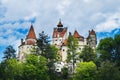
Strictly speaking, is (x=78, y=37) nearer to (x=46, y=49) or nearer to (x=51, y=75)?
(x=46, y=49)

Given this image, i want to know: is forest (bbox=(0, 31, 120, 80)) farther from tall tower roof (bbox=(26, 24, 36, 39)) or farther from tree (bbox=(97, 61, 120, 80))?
tall tower roof (bbox=(26, 24, 36, 39))

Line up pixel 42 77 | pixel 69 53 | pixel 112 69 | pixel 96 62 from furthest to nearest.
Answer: pixel 69 53, pixel 96 62, pixel 42 77, pixel 112 69

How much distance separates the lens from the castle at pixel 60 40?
131000mm

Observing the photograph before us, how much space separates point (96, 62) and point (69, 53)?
12868mm

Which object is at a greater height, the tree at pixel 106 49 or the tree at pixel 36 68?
the tree at pixel 106 49

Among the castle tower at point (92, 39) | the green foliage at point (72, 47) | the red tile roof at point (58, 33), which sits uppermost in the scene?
the red tile roof at point (58, 33)

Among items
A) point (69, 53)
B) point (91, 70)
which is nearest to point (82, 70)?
point (91, 70)

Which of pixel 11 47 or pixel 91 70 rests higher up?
pixel 11 47

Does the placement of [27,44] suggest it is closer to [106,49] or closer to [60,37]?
[60,37]

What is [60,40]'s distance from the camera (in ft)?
450

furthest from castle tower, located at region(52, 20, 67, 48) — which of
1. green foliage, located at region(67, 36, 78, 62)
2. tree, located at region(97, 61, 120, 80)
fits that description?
tree, located at region(97, 61, 120, 80)

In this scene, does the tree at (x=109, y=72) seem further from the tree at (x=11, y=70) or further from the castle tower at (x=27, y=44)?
the castle tower at (x=27, y=44)

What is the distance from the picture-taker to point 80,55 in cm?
11144

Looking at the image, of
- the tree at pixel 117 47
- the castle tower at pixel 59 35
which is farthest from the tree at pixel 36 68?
the castle tower at pixel 59 35
